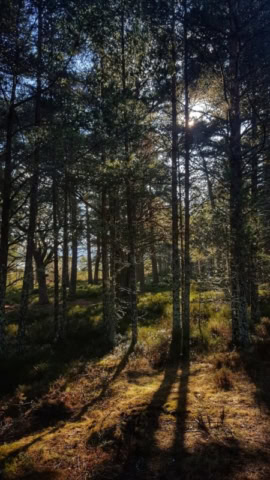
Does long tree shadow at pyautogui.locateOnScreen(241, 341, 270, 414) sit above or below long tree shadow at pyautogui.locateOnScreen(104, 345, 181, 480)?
above

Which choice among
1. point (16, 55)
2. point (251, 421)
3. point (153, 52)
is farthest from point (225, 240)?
point (16, 55)

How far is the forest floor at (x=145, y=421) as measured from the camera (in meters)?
4.25

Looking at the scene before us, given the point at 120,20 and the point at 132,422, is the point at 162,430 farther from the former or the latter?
the point at 120,20

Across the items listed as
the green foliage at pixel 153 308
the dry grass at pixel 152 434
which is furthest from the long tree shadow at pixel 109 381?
the green foliage at pixel 153 308

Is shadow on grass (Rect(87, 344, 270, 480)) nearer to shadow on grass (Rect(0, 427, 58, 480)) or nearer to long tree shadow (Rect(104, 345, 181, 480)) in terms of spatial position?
long tree shadow (Rect(104, 345, 181, 480))

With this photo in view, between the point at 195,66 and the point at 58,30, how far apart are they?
4.86 meters

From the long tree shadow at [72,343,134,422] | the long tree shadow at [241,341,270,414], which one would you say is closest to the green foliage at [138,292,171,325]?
the long tree shadow at [72,343,134,422]

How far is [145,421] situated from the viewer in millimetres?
5516

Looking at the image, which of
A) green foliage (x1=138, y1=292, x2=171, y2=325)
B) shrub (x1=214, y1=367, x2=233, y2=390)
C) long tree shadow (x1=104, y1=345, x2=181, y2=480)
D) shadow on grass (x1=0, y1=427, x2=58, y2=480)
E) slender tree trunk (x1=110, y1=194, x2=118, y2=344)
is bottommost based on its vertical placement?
shadow on grass (x1=0, y1=427, x2=58, y2=480)

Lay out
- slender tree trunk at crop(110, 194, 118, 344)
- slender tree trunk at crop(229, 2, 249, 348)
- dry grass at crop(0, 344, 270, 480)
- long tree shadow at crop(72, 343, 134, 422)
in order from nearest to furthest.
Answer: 1. dry grass at crop(0, 344, 270, 480)
2. long tree shadow at crop(72, 343, 134, 422)
3. slender tree trunk at crop(229, 2, 249, 348)
4. slender tree trunk at crop(110, 194, 118, 344)

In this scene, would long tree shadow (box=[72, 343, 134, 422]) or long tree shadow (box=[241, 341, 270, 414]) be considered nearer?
long tree shadow (box=[241, 341, 270, 414])

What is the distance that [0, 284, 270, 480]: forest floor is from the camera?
4.25 meters

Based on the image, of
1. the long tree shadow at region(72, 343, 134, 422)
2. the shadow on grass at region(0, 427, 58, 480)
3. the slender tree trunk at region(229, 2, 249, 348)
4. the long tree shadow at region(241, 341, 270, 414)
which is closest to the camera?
the shadow on grass at region(0, 427, 58, 480)

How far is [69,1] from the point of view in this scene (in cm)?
820
